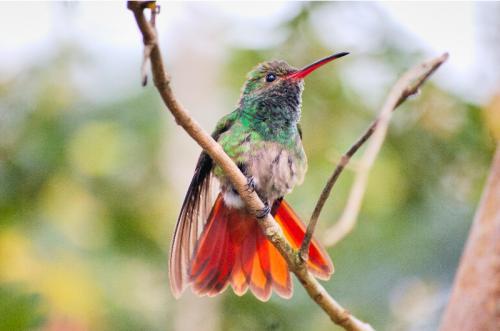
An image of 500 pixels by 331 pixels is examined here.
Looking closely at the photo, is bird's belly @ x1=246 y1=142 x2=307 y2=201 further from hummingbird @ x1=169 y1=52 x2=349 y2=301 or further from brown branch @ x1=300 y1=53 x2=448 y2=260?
brown branch @ x1=300 y1=53 x2=448 y2=260

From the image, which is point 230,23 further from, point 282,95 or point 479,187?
point 479,187

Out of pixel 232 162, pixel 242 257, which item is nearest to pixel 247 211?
pixel 242 257

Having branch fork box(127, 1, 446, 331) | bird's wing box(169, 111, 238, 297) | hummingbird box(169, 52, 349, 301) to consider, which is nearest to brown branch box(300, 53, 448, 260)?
branch fork box(127, 1, 446, 331)

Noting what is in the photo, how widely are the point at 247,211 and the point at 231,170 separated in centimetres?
97

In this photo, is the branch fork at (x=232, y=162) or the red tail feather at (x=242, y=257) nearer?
the branch fork at (x=232, y=162)

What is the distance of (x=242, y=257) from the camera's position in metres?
3.23

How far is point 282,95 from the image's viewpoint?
3.55m

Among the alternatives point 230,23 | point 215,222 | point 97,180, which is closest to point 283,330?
point 215,222

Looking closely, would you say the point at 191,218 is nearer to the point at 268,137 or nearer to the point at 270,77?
the point at 268,137

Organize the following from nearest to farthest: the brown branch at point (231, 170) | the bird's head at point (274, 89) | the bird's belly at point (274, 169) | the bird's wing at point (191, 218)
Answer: the brown branch at point (231, 170) → the bird's wing at point (191, 218) → the bird's belly at point (274, 169) → the bird's head at point (274, 89)

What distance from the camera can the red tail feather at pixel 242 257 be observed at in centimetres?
306

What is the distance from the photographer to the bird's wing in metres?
2.82

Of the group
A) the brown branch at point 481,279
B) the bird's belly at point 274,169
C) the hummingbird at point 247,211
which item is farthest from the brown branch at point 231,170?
the bird's belly at point 274,169

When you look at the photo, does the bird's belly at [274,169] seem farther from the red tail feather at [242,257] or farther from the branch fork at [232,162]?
the branch fork at [232,162]
